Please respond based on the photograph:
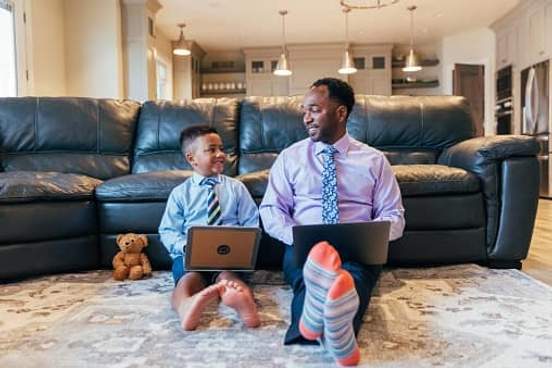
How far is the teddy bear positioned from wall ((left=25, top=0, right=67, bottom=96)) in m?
3.39

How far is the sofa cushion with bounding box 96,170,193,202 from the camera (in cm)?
228

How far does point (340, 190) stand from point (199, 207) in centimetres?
60

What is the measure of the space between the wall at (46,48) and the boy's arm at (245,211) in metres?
3.77

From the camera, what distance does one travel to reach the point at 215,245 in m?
1.80

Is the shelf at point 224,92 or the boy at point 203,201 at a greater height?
the shelf at point 224,92

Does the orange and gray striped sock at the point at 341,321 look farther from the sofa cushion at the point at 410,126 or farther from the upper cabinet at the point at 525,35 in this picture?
the upper cabinet at the point at 525,35

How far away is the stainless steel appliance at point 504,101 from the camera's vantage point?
286 inches

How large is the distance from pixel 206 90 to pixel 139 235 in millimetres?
7822

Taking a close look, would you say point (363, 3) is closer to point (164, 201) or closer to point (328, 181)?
point (164, 201)

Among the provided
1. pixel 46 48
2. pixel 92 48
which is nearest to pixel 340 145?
pixel 46 48

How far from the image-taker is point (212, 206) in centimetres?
200

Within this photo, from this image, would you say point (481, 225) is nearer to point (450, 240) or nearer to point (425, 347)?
point (450, 240)

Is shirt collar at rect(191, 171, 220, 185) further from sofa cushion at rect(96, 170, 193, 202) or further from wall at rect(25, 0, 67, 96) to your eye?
wall at rect(25, 0, 67, 96)

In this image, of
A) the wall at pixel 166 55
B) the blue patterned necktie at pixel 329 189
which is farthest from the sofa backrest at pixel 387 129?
the wall at pixel 166 55
